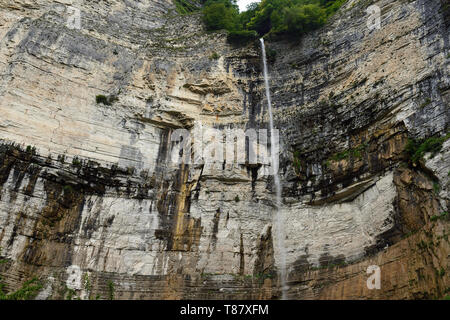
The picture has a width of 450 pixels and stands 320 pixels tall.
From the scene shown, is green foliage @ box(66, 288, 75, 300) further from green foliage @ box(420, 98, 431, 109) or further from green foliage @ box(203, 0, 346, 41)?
green foliage @ box(203, 0, 346, 41)

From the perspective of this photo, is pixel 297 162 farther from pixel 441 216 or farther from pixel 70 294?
pixel 70 294

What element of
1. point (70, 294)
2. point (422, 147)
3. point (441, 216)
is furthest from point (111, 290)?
point (422, 147)

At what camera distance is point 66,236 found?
691 inches

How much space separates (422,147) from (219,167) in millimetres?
8722

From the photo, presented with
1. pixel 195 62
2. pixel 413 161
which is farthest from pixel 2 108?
pixel 413 161

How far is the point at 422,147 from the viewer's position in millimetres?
15656

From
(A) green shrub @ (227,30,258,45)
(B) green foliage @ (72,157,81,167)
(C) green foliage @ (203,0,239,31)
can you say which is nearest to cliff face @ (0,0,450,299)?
(B) green foliage @ (72,157,81,167)

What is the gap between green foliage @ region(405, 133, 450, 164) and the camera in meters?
15.1

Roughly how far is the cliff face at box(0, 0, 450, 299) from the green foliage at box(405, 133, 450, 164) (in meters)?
0.26

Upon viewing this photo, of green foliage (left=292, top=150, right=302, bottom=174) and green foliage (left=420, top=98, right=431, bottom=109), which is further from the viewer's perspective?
green foliage (left=292, top=150, right=302, bottom=174)

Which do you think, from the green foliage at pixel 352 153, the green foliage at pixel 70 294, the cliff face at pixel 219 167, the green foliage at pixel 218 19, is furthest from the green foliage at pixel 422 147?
the green foliage at pixel 218 19

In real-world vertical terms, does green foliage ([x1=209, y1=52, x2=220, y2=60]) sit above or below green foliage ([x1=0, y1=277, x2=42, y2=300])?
above

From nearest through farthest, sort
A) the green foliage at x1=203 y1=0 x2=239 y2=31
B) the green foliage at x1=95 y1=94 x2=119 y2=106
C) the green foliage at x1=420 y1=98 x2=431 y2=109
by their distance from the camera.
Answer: the green foliage at x1=420 y1=98 x2=431 y2=109
the green foliage at x1=95 y1=94 x2=119 y2=106
the green foliage at x1=203 y1=0 x2=239 y2=31

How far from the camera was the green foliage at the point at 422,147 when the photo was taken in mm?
15141
